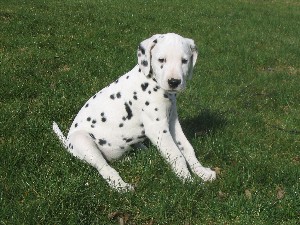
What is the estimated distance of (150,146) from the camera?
7816mm

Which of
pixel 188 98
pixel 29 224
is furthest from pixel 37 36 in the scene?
pixel 29 224

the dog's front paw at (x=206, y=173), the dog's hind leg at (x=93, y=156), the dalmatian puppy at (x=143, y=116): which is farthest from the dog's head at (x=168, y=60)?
the dog's front paw at (x=206, y=173)

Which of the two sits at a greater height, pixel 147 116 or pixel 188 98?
pixel 147 116

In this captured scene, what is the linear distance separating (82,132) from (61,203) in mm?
1451

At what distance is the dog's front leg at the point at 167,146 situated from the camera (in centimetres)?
695

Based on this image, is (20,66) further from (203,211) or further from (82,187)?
(203,211)

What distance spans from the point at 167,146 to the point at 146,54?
1.50m

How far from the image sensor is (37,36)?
14703mm

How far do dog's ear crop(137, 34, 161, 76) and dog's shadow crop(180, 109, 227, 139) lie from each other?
7.72 ft

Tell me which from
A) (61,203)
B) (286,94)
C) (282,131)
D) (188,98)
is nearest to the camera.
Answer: (61,203)

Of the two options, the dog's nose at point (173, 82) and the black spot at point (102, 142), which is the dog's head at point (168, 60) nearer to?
the dog's nose at point (173, 82)

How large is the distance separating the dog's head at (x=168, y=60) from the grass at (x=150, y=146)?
4.83 ft

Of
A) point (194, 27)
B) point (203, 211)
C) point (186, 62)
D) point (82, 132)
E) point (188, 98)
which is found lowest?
point (194, 27)

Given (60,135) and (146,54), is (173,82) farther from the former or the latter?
(60,135)
